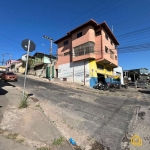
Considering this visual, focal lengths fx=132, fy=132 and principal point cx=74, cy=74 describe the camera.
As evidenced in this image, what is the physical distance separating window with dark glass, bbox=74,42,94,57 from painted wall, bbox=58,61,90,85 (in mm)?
1838

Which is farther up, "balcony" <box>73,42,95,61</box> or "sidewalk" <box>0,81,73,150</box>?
"balcony" <box>73,42,95,61</box>

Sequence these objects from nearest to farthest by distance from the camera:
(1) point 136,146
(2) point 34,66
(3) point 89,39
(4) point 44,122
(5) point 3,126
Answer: (1) point 136,146, (5) point 3,126, (4) point 44,122, (3) point 89,39, (2) point 34,66

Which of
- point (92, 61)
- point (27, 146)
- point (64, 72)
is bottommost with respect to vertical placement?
point (27, 146)

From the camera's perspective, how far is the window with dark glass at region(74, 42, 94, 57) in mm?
23781

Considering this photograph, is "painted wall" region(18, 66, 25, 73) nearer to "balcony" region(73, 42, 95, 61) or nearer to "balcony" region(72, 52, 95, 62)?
"balcony" region(72, 52, 95, 62)

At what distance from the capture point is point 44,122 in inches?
171

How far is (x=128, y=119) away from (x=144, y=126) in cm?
90

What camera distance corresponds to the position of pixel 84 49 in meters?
24.5

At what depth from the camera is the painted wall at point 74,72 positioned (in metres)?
24.4

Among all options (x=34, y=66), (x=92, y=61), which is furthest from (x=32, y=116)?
(x=34, y=66)

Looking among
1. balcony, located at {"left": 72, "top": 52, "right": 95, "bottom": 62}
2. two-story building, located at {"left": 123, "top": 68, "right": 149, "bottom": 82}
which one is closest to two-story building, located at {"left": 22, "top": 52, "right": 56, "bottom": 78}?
balcony, located at {"left": 72, "top": 52, "right": 95, "bottom": 62}

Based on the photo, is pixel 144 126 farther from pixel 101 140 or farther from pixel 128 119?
pixel 101 140

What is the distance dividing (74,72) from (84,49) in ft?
16.9
